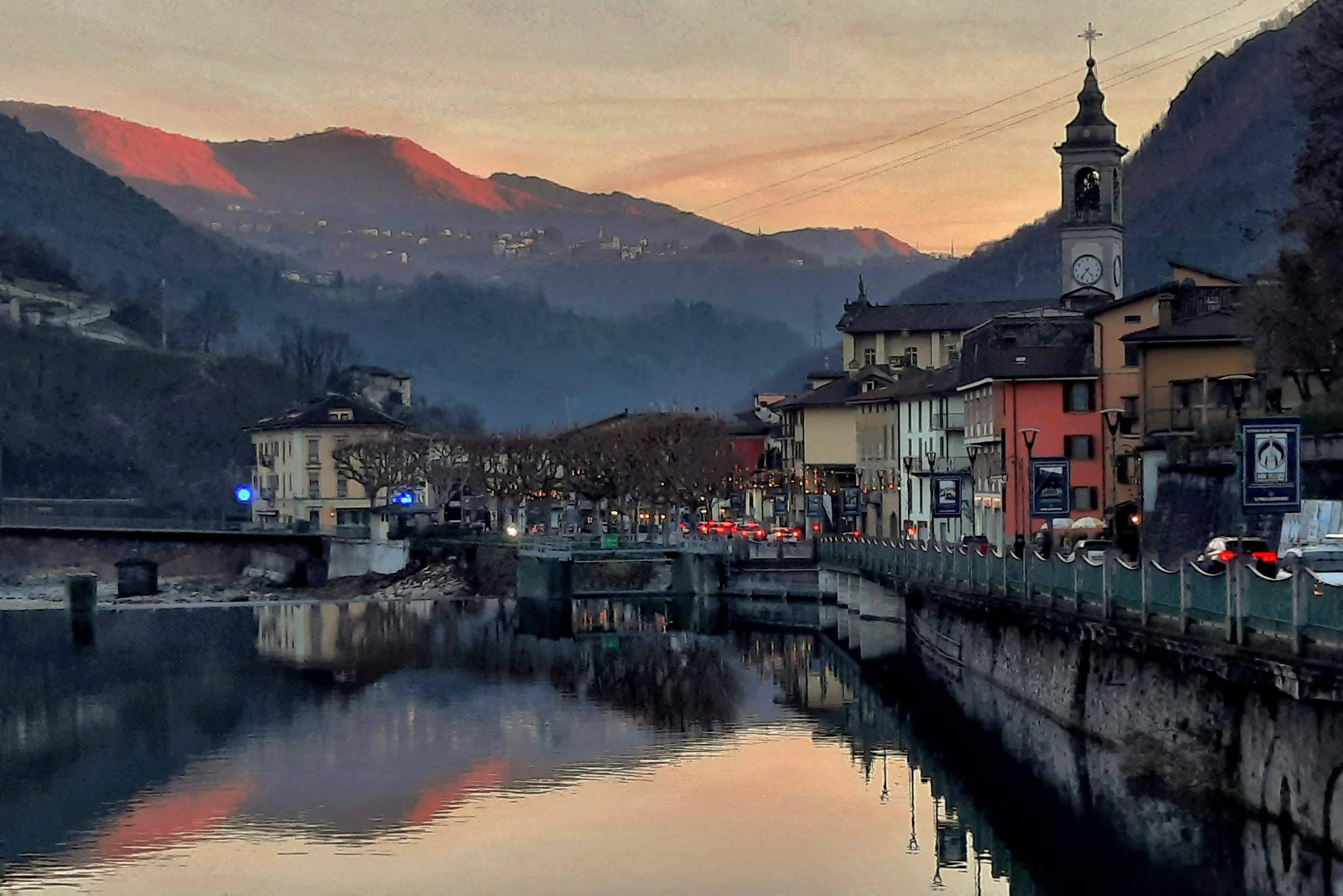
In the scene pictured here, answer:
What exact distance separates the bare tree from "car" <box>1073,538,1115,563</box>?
8997 cm

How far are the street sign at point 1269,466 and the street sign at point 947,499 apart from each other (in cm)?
4693

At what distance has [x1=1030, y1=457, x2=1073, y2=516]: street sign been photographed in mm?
62438

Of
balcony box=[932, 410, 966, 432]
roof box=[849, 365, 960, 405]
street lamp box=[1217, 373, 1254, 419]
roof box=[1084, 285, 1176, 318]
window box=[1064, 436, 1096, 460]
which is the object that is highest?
roof box=[1084, 285, 1176, 318]

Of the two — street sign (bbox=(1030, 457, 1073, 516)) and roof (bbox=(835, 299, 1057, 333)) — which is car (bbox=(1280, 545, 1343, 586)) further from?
roof (bbox=(835, 299, 1057, 333))

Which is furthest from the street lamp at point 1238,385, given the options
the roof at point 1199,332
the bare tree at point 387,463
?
the bare tree at point 387,463

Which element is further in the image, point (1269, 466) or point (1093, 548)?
point (1093, 548)

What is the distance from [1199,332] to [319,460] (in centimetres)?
10734

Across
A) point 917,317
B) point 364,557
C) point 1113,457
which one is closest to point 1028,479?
point 1113,457

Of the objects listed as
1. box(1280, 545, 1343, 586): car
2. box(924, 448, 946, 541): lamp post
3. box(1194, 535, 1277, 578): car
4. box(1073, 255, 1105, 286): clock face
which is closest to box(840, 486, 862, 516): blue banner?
box(924, 448, 946, 541): lamp post

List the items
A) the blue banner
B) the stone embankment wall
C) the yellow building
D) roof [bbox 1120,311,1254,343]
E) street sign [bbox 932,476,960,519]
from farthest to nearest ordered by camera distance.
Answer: the yellow building → the blue banner → street sign [bbox 932,476,960,519] → roof [bbox 1120,311,1254,343] → the stone embankment wall

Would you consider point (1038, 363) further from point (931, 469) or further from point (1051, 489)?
point (1051, 489)

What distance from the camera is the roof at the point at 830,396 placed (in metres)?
145

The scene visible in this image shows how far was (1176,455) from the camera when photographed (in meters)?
67.6

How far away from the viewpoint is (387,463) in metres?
162
